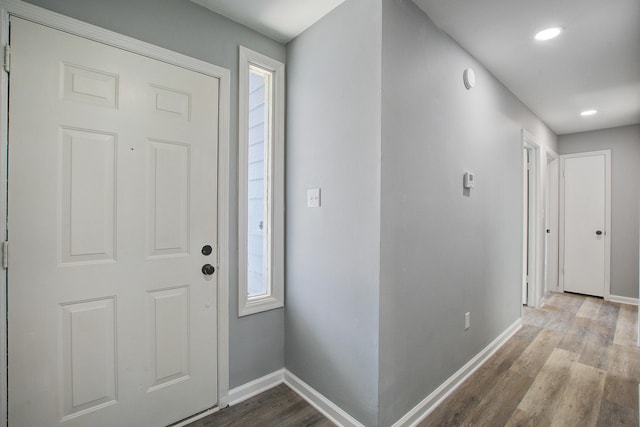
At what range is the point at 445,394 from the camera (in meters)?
2.04

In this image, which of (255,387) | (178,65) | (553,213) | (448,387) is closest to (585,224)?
(553,213)

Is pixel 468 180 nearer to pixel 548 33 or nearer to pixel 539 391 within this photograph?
pixel 548 33

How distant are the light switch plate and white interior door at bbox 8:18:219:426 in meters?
0.58

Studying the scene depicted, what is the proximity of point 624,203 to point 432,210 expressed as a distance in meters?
4.04

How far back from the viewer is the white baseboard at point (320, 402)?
1739mm

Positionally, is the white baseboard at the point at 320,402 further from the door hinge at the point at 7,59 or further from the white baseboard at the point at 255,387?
the door hinge at the point at 7,59

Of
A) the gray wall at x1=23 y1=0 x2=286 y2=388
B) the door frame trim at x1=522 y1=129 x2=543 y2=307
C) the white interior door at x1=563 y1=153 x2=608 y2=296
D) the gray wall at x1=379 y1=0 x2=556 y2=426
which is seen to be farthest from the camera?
the white interior door at x1=563 y1=153 x2=608 y2=296

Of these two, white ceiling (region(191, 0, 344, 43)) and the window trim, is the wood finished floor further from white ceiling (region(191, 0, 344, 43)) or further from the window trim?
white ceiling (region(191, 0, 344, 43))

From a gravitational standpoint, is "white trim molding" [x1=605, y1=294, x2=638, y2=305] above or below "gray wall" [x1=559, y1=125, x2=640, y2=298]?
below

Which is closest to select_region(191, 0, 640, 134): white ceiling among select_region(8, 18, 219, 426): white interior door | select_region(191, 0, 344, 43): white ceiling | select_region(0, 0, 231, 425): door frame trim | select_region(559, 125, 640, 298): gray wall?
select_region(191, 0, 344, 43): white ceiling

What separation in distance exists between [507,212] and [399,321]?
6.15ft

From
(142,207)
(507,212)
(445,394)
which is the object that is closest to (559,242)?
(507,212)

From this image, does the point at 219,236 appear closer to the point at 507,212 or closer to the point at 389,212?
the point at 389,212

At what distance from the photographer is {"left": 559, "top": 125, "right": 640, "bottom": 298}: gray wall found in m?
4.05
